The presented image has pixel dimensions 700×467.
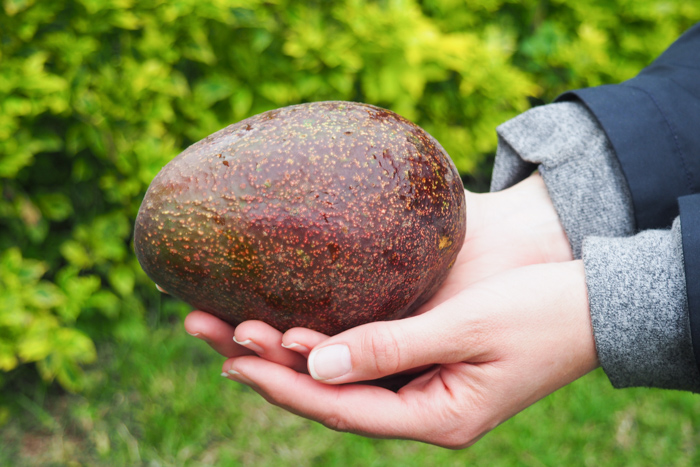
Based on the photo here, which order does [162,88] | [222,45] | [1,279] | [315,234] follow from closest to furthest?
[315,234] → [1,279] → [162,88] → [222,45]

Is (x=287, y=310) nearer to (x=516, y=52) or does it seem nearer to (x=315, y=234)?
(x=315, y=234)

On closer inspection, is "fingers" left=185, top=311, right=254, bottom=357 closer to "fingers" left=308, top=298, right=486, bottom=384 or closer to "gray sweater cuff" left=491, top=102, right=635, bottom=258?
"fingers" left=308, top=298, right=486, bottom=384

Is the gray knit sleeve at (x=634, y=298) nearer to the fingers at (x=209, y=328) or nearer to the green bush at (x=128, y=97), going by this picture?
the fingers at (x=209, y=328)

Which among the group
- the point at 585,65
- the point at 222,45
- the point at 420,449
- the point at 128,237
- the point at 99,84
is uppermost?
the point at 585,65

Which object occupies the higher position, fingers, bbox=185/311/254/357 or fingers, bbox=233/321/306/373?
fingers, bbox=233/321/306/373

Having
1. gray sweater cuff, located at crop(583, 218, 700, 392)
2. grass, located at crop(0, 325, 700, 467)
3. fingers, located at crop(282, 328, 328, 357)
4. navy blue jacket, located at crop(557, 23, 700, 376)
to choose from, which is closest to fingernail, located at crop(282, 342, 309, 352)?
fingers, located at crop(282, 328, 328, 357)

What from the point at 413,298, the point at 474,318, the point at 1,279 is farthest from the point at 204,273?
the point at 1,279
